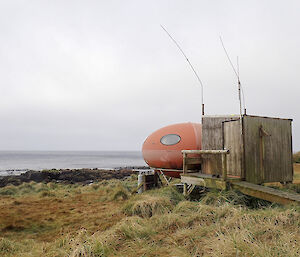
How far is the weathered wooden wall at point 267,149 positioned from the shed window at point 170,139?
3144 mm

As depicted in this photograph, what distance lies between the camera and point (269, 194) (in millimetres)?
6508

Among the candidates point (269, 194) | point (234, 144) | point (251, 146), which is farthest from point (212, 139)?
point (269, 194)

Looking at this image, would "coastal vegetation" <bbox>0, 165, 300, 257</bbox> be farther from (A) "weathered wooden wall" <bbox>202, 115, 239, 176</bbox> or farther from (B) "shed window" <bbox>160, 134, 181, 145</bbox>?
(B) "shed window" <bbox>160, 134, 181, 145</bbox>

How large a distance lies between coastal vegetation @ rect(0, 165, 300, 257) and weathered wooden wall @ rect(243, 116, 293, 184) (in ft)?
2.97

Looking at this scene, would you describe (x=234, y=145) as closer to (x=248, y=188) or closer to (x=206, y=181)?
(x=206, y=181)

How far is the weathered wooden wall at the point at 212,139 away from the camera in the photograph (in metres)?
9.23

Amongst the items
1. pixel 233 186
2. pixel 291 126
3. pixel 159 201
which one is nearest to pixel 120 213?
pixel 159 201

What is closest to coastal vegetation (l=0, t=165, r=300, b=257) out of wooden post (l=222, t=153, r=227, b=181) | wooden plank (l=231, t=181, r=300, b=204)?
wooden plank (l=231, t=181, r=300, b=204)

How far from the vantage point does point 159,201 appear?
757 centimetres

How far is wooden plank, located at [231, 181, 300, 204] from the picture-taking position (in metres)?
6.13

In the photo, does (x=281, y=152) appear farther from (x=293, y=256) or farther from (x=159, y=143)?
(x=293, y=256)

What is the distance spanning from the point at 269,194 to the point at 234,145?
2.36m

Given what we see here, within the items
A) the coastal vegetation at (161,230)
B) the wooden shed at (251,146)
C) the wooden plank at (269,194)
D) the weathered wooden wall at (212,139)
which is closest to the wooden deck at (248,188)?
the wooden plank at (269,194)

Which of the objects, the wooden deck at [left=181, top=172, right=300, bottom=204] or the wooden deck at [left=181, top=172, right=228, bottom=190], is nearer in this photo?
the wooden deck at [left=181, top=172, right=300, bottom=204]
